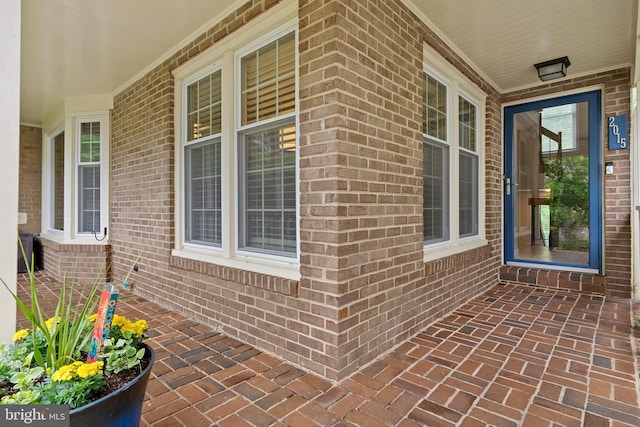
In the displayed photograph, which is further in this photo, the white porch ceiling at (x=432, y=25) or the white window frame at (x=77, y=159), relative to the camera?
the white window frame at (x=77, y=159)

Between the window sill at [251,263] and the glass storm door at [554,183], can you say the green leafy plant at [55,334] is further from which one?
the glass storm door at [554,183]

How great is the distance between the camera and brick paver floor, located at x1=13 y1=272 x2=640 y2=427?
1850mm

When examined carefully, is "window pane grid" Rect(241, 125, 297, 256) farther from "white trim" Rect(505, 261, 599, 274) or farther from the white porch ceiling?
"white trim" Rect(505, 261, 599, 274)

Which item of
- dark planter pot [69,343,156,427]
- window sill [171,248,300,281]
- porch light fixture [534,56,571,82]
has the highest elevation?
porch light fixture [534,56,571,82]

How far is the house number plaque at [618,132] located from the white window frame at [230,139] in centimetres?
396

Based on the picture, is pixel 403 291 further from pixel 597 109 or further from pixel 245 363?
pixel 597 109

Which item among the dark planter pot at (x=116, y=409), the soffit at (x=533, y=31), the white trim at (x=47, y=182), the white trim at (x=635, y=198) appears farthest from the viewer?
the white trim at (x=47, y=182)

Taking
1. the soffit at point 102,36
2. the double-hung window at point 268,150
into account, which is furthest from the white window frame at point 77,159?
the double-hung window at point 268,150

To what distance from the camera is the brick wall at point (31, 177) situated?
6609 mm

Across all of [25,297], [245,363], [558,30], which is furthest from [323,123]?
[25,297]

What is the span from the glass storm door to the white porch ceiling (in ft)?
1.77

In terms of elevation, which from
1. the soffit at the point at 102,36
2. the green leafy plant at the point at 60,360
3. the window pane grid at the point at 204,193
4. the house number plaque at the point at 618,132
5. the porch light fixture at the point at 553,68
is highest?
the soffit at the point at 102,36

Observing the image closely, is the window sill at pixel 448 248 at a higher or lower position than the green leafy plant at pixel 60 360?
higher

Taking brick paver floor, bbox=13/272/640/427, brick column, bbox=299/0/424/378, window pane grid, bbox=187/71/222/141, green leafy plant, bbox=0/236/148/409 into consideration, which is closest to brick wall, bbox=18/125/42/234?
window pane grid, bbox=187/71/222/141
